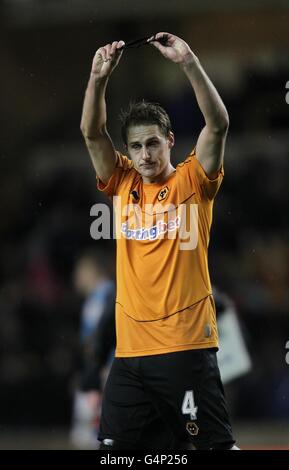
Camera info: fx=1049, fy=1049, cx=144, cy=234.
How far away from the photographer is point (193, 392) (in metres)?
4.49

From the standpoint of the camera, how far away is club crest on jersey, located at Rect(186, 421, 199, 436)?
4.51 meters

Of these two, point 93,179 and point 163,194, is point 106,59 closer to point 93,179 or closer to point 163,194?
point 163,194

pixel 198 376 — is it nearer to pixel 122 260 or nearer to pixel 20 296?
pixel 122 260

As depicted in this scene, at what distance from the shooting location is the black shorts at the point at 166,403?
4.49 meters

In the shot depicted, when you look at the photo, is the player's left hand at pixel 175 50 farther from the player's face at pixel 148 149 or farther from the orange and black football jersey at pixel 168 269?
the orange and black football jersey at pixel 168 269

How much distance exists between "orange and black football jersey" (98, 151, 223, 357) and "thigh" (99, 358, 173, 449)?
94 millimetres

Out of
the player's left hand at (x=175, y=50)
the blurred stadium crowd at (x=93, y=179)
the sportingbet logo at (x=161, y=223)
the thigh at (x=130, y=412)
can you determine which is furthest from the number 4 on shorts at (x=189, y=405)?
the blurred stadium crowd at (x=93, y=179)

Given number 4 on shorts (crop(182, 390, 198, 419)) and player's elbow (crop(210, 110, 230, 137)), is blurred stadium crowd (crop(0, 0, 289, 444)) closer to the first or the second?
player's elbow (crop(210, 110, 230, 137))

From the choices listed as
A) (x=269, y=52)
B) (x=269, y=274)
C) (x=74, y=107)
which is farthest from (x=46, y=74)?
(x=269, y=274)

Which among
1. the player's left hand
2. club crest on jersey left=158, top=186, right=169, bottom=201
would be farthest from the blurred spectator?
the player's left hand

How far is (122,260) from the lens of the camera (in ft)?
15.3

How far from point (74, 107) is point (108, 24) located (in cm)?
103

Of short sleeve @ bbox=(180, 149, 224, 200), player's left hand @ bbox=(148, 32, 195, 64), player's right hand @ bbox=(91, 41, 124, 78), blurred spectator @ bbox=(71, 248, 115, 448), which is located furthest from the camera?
blurred spectator @ bbox=(71, 248, 115, 448)

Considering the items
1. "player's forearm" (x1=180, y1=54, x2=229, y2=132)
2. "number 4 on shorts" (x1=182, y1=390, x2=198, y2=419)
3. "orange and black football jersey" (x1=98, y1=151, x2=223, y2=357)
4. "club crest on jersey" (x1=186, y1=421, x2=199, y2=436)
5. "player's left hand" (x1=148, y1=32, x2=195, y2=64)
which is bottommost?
"club crest on jersey" (x1=186, y1=421, x2=199, y2=436)
